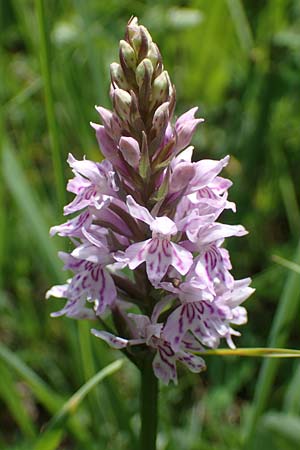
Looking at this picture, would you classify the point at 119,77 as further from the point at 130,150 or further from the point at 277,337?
the point at 277,337

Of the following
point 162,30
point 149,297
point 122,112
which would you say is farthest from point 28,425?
point 162,30

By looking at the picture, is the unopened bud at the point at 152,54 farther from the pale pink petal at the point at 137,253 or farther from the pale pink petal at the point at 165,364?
the pale pink petal at the point at 165,364

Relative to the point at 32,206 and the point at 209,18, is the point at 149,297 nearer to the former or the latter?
the point at 32,206

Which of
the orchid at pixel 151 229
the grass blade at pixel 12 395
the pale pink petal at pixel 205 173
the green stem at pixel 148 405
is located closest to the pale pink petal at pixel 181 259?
the orchid at pixel 151 229

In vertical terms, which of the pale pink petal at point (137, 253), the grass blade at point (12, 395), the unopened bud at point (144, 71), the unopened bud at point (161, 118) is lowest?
the grass blade at point (12, 395)

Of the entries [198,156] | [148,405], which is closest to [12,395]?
[148,405]

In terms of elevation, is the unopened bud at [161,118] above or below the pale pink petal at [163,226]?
above
